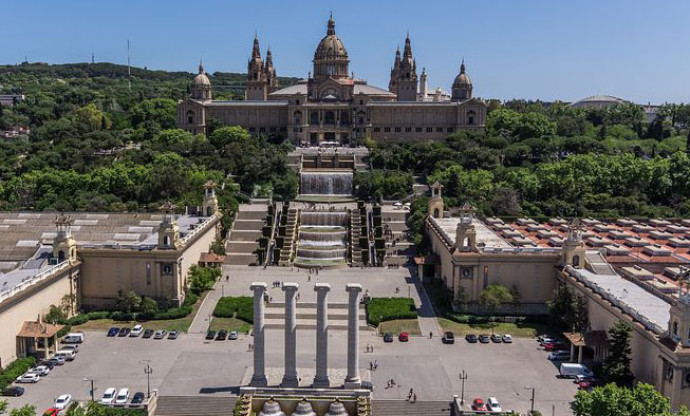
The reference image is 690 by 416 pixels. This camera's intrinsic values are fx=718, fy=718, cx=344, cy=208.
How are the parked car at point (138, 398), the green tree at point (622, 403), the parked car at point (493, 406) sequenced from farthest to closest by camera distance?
the parked car at point (138, 398), the parked car at point (493, 406), the green tree at point (622, 403)

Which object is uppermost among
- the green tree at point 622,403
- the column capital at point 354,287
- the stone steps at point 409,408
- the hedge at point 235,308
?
the column capital at point 354,287

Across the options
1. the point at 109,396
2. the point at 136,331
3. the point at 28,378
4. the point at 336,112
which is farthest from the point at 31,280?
the point at 336,112

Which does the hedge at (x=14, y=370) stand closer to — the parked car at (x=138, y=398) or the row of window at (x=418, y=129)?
the parked car at (x=138, y=398)

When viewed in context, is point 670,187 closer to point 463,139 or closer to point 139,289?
point 463,139

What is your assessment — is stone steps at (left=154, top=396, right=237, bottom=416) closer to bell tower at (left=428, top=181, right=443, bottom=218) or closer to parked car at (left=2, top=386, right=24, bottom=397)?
parked car at (left=2, top=386, right=24, bottom=397)

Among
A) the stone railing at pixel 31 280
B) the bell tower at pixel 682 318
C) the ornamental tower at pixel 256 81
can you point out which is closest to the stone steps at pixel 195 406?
the stone railing at pixel 31 280

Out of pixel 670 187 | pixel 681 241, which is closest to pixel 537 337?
pixel 681 241

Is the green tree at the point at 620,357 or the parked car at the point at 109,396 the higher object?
the green tree at the point at 620,357
